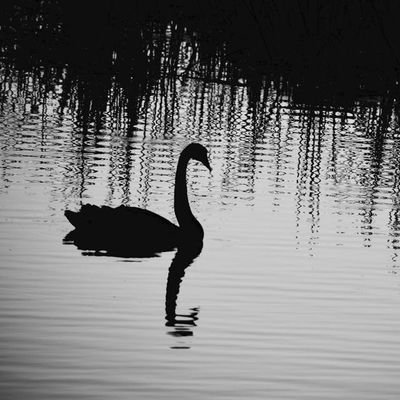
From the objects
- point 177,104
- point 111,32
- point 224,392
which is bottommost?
point 224,392

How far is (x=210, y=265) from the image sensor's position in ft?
36.3

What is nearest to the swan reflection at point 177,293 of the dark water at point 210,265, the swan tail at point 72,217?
the dark water at point 210,265

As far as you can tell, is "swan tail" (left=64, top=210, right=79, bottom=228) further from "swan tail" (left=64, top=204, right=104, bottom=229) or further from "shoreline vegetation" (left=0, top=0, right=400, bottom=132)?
"shoreline vegetation" (left=0, top=0, right=400, bottom=132)

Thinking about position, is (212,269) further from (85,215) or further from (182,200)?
(182,200)

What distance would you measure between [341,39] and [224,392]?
54.0 feet

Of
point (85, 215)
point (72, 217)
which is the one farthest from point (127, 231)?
point (72, 217)

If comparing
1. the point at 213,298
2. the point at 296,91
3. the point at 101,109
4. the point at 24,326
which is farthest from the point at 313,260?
the point at 296,91

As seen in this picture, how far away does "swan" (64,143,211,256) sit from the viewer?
38.6 feet

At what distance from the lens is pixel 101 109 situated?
19812 millimetres

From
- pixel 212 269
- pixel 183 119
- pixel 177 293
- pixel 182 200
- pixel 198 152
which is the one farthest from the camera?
pixel 183 119

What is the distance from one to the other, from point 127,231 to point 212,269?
1.25m

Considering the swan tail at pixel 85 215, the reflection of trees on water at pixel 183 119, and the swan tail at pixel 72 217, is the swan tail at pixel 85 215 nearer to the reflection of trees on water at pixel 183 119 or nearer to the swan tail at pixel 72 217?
the swan tail at pixel 72 217

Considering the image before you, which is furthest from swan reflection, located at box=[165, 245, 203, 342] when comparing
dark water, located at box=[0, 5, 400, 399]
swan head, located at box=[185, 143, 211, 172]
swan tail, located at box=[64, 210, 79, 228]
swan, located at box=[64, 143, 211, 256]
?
swan head, located at box=[185, 143, 211, 172]

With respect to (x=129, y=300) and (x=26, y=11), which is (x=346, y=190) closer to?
(x=129, y=300)
